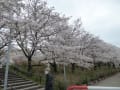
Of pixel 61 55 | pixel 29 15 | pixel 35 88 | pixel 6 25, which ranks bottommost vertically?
pixel 35 88

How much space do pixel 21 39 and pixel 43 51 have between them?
2.83 m

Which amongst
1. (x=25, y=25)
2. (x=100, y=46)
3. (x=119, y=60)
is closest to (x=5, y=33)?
(x=25, y=25)

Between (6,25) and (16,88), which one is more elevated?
(6,25)

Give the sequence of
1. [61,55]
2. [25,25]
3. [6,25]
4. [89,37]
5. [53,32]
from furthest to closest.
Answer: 1. [89,37]
2. [61,55]
3. [53,32]
4. [25,25]
5. [6,25]

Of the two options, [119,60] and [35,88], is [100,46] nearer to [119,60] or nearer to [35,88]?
[119,60]

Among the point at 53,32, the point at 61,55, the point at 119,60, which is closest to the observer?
the point at 53,32

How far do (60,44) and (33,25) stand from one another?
4.81 m

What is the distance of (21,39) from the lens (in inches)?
918

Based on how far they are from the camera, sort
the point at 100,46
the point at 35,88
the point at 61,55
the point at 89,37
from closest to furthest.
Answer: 1. the point at 35,88
2. the point at 61,55
3. the point at 89,37
4. the point at 100,46

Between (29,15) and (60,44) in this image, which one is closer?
(29,15)

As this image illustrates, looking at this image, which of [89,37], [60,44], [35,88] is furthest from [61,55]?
[89,37]

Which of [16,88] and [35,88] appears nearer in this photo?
[16,88]

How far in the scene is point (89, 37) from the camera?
40.4 metres

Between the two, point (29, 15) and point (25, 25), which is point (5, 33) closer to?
point (25, 25)
